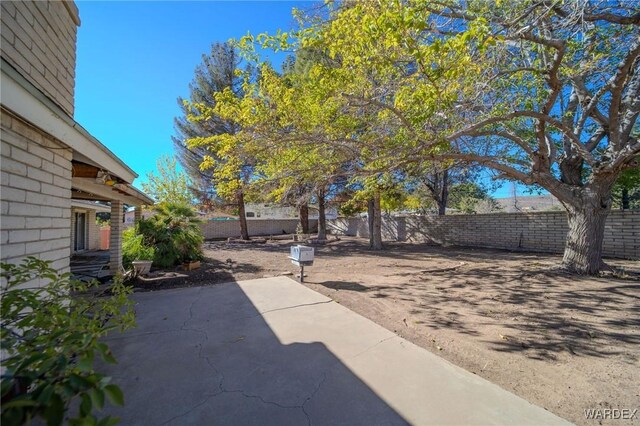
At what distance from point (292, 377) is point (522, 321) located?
347 centimetres

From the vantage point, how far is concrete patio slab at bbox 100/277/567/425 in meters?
2.26

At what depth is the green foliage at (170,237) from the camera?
906cm

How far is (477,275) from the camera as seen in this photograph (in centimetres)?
752

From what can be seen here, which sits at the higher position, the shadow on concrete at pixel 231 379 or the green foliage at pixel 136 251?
the green foliage at pixel 136 251

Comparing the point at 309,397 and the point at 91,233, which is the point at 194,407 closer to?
the point at 309,397

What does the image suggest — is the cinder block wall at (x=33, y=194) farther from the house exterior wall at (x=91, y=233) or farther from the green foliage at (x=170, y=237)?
the house exterior wall at (x=91, y=233)

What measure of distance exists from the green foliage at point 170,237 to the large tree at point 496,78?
21.1ft

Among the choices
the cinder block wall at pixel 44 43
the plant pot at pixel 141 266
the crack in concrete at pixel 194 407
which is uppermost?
the cinder block wall at pixel 44 43

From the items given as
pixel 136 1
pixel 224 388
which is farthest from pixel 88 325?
pixel 136 1

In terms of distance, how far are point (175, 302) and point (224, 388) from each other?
11.1 ft

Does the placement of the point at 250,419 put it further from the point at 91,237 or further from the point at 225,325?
the point at 91,237

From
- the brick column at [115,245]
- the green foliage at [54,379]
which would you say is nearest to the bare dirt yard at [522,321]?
the brick column at [115,245]

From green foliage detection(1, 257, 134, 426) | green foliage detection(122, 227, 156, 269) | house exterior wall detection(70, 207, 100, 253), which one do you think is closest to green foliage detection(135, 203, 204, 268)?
green foliage detection(122, 227, 156, 269)

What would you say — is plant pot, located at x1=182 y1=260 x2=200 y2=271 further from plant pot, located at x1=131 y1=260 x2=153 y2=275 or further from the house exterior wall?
the house exterior wall
